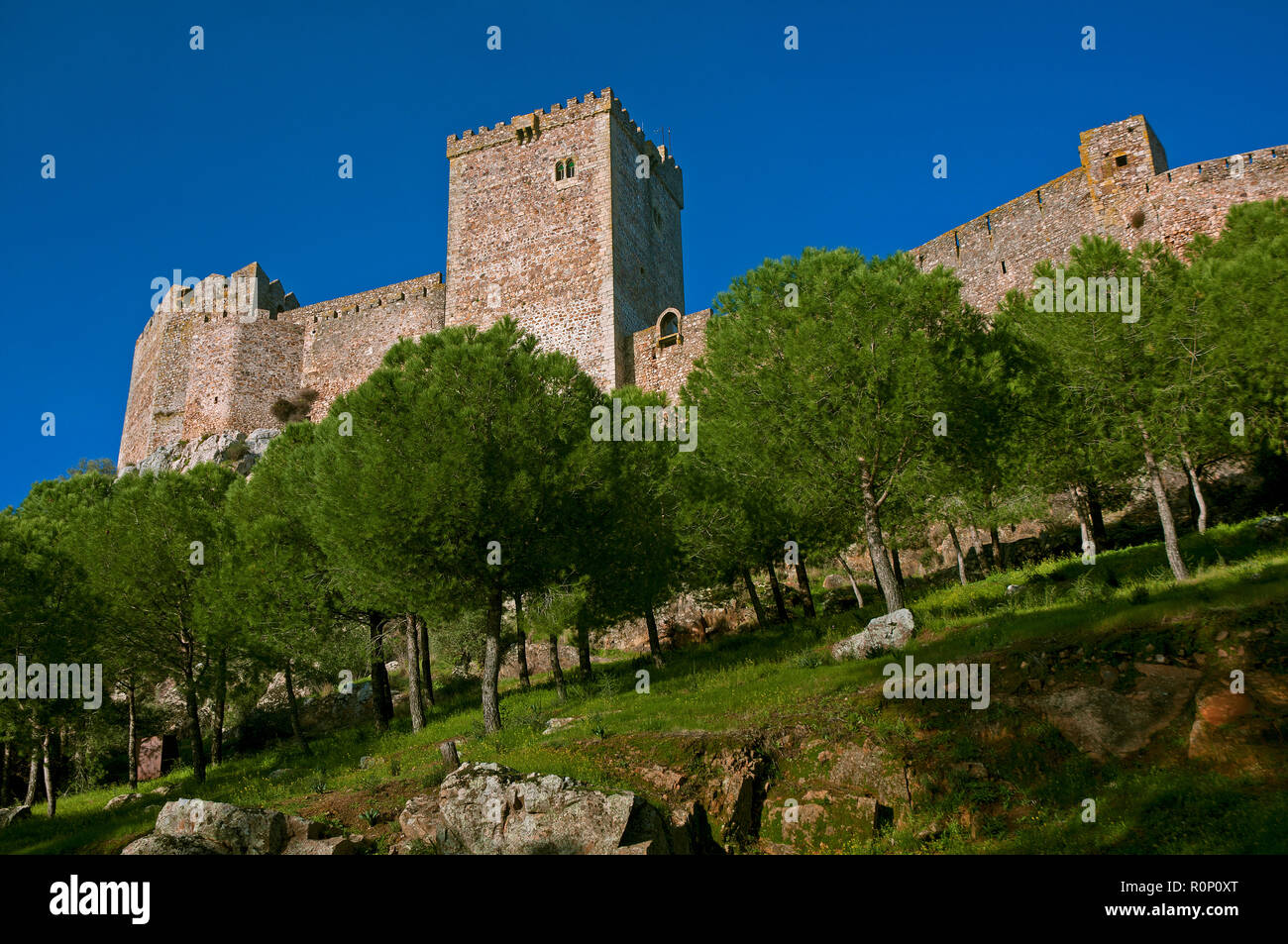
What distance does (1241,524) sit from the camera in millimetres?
21375

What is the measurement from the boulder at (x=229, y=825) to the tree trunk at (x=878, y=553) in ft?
40.6

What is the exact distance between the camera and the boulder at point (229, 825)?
446 inches

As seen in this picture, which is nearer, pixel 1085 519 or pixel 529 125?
pixel 1085 519

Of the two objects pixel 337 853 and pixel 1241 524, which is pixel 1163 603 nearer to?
pixel 1241 524

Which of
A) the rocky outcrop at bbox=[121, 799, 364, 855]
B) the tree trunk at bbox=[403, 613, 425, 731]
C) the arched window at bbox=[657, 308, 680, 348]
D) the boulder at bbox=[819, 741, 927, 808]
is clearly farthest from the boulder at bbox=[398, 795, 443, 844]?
the arched window at bbox=[657, 308, 680, 348]

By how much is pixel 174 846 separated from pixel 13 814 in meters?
14.0

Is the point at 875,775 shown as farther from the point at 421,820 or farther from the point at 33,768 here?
the point at 33,768

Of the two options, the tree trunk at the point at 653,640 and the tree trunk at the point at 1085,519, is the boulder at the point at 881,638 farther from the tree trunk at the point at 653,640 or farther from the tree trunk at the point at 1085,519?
the tree trunk at the point at 1085,519

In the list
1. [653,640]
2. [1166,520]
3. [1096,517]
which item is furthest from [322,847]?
[1096,517]

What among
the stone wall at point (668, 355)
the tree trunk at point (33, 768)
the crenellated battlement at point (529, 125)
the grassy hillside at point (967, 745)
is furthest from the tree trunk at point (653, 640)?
the crenellated battlement at point (529, 125)

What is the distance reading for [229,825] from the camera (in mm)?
11492
